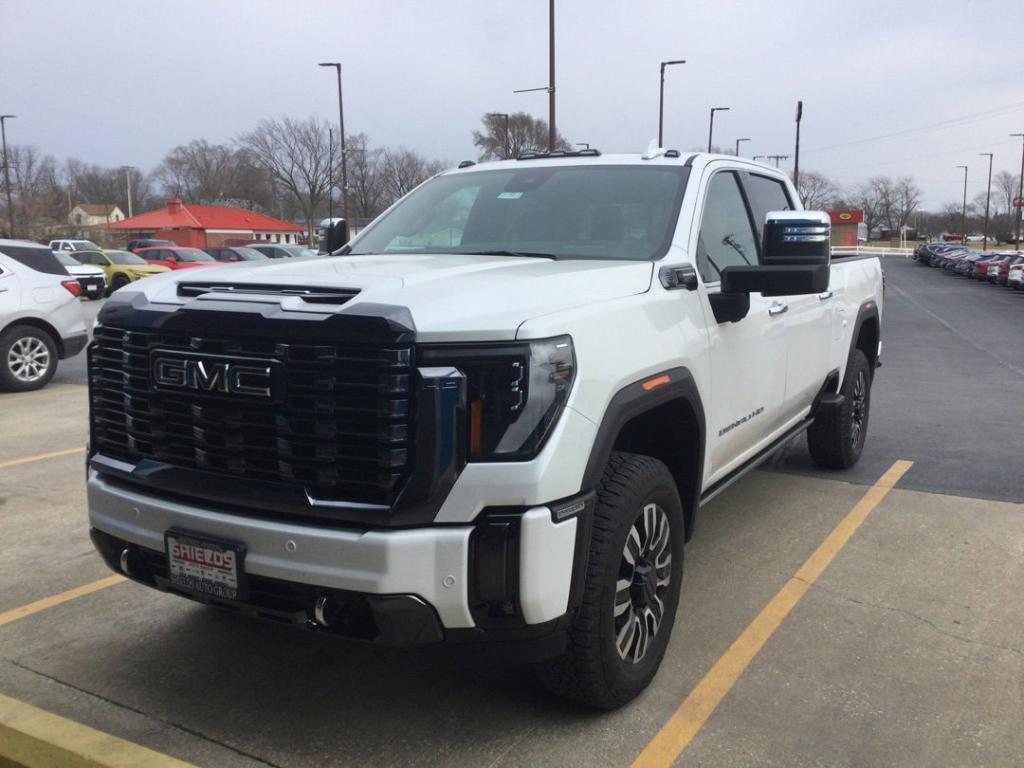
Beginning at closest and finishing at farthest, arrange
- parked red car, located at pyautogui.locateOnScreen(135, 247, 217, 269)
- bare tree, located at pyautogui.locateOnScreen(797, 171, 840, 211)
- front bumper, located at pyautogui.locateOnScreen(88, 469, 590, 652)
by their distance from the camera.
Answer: front bumper, located at pyautogui.locateOnScreen(88, 469, 590, 652) → parked red car, located at pyautogui.locateOnScreen(135, 247, 217, 269) → bare tree, located at pyautogui.locateOnScreen(797, 171, 840, 211)

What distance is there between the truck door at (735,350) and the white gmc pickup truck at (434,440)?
6 cm

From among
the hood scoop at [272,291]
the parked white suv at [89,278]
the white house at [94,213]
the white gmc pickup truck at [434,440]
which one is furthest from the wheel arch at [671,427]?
the white house at [94,213]

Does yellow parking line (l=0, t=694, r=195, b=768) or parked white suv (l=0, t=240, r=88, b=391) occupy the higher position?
parked white suv (l=0, t=240, r=88, b=391)

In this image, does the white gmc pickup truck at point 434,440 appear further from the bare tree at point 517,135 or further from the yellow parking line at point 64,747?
the bare tree at point 517,135

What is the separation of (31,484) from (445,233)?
3708 millimetres

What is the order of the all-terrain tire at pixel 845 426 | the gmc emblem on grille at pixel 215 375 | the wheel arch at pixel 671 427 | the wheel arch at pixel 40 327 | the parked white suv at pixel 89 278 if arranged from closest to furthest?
the gmc emblem on grille at pixel 215 375
the wheel arch at pixel 671 427
the all-terrain tire at pixel 845 426
the wheel arch at pixel 40 327
the parked white suv at pixel 89 278

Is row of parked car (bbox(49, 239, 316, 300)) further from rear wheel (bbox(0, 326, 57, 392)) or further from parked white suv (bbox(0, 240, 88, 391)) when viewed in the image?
rear wheel (bbox(0, 326, 57, 392))

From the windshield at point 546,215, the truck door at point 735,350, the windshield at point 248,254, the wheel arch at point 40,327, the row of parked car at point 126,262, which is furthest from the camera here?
the windshield at point 248,254

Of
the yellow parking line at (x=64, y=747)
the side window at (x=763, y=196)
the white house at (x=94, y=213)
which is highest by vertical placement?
the white house at (x=94, y=213)

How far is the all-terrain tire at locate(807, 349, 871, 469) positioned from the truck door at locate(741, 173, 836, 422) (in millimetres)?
633

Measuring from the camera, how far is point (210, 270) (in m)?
3.32

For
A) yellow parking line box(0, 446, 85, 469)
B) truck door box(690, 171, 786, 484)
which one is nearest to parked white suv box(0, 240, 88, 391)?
yellow parking line box(0, 446, 85, 469)

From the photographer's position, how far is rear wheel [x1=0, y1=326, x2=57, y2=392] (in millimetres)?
9984

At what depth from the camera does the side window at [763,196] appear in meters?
4.88
